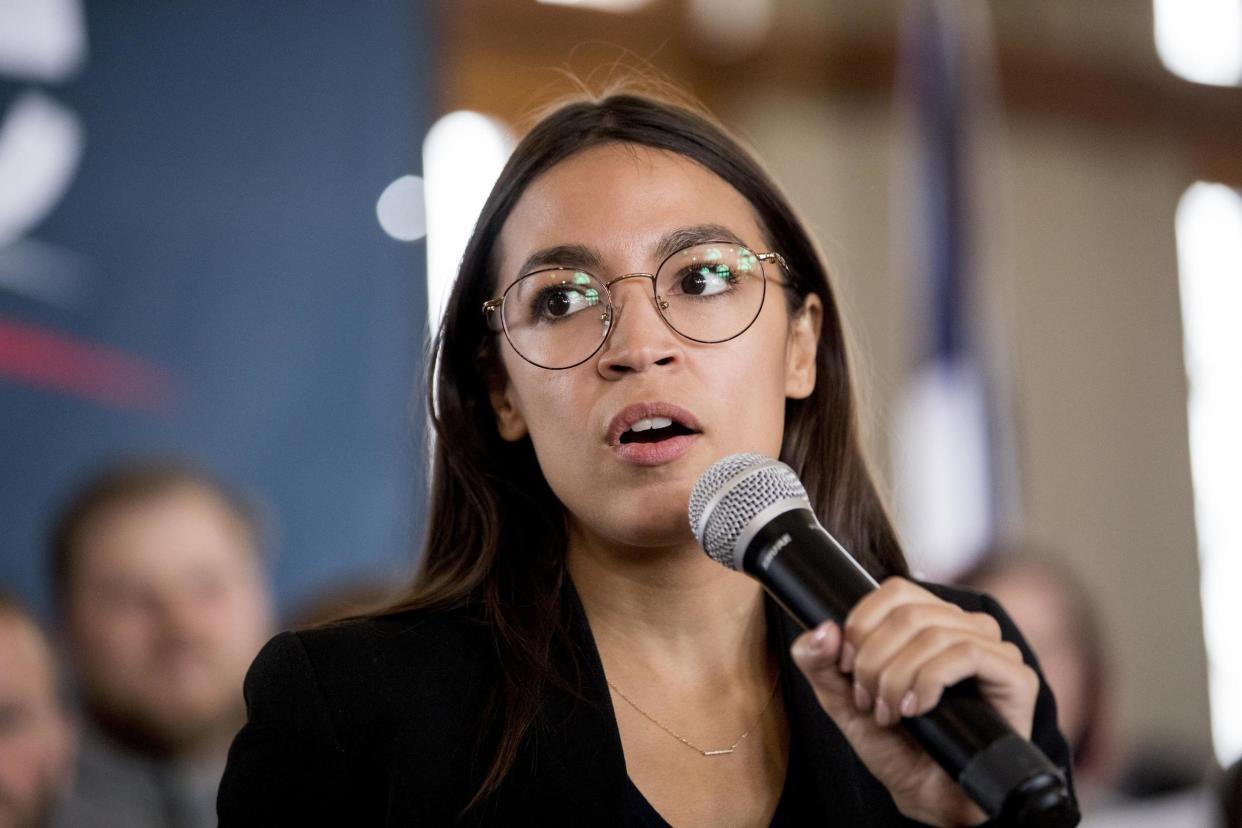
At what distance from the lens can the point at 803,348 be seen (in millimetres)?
1863

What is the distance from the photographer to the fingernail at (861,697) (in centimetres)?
117

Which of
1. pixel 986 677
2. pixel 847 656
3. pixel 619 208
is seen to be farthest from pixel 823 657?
pixel 619 208

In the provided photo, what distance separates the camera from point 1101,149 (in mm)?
7465

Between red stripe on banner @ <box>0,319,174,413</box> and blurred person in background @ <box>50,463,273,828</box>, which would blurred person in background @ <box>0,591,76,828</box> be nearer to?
blurred person in background @ <box>50,463,273,828</box>

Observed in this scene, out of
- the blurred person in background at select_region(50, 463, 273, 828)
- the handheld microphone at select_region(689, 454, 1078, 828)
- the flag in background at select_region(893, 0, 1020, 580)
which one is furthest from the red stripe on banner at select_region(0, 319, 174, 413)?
the flag in background at select_region(893, 0, 1020, 580)

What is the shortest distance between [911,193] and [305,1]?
2501 millimetres

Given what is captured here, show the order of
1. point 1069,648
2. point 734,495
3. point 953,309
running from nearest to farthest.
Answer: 1. point 734,495
2. point 1069,648
3. point 953,309

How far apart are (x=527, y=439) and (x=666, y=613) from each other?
1.09ft

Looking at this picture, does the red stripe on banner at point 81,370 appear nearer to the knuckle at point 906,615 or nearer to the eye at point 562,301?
the eye at point 562,301

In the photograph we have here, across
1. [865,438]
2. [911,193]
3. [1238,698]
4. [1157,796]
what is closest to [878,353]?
[911,193]

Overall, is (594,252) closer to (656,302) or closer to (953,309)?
(656,302)

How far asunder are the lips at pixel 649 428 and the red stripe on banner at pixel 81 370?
197cm

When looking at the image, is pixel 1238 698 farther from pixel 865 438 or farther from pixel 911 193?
pixel 865 438

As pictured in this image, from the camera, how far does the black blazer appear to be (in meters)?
1.47
